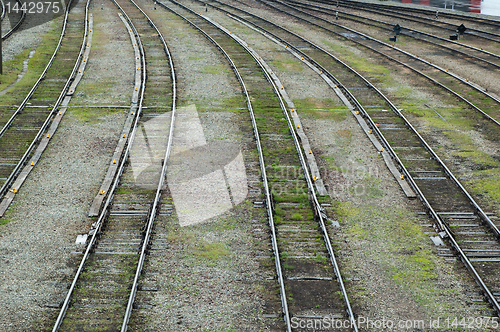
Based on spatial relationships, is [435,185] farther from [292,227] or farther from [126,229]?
[126,229]

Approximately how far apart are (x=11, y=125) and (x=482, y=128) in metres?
17.5

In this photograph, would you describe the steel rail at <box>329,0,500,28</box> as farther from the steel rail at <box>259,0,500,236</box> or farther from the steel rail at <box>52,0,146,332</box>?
the steel rail at <box>52,0,146,332</box>

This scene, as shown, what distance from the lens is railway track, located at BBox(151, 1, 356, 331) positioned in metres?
10.6

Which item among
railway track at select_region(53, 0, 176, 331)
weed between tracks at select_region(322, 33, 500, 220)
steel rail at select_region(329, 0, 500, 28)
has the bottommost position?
railway track at select_region(53, 0, 176, 331)

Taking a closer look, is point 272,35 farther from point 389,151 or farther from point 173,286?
point 173,286

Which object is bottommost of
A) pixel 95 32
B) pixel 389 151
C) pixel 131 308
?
pixel 131 308

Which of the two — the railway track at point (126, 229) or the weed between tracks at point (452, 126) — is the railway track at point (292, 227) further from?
the weed between tracks at point (452, 126)

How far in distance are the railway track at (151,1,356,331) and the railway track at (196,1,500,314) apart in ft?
9.95


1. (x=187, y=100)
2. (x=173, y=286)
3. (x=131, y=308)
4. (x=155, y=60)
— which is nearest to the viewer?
(x=131, y=308)

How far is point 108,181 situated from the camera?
50.7 feet

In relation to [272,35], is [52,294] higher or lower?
lower

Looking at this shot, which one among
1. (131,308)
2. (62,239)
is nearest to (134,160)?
(62,239)

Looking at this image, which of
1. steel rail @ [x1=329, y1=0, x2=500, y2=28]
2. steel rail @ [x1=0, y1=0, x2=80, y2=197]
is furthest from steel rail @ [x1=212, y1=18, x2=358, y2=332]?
steel rail @ [x1=329, y1=0, x2=500, y2=28]

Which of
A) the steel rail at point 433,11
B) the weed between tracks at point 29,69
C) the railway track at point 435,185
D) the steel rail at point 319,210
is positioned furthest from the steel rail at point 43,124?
the steel rail at point 433,11
